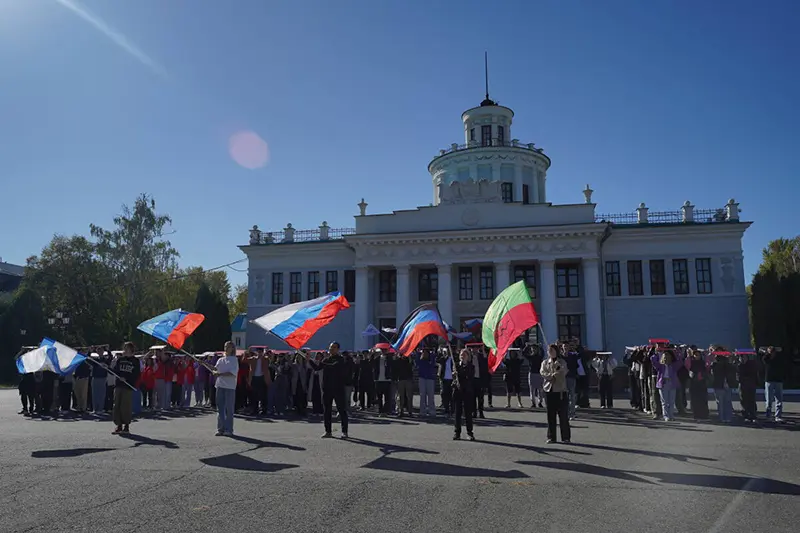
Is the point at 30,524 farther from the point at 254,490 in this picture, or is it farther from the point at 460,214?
the point at 460,214

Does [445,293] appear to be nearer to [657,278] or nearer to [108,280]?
[657,278]

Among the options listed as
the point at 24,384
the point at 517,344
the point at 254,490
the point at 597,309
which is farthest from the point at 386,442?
the point at 597,309

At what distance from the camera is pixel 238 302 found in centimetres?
8281

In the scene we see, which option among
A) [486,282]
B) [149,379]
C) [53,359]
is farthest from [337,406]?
[486,282]

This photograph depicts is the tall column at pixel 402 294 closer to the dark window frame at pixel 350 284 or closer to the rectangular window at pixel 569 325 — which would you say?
the dark window frame at pixel 350 284

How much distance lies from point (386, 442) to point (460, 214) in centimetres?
3071

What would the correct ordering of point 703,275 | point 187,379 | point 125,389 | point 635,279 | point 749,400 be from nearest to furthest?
point 125,389 → point 749,400 → point 187,379 → point 703,275 → point 635,279

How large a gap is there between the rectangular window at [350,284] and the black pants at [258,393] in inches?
986

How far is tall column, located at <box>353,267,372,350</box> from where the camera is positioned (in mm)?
41969

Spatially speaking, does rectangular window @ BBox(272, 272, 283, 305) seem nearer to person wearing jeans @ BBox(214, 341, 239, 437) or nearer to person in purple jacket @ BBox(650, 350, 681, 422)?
person wearing jeans @ BBox(214, 341, 239, 437)

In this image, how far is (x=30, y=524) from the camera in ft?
20.0

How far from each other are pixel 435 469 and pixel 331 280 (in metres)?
36.8

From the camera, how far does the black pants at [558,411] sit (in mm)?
11422

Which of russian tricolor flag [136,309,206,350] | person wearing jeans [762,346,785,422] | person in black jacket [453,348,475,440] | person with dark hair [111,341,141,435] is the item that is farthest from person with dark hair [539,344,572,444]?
russian tricolor flag [136,309,206,350]
